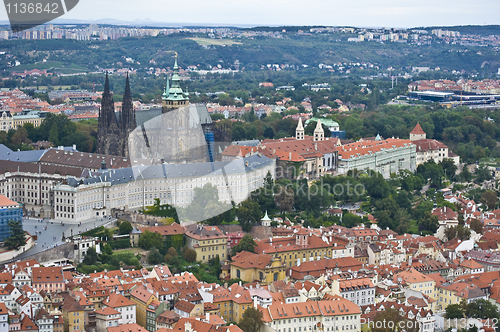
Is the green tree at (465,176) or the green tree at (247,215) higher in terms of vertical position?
the green tree at (247,215)

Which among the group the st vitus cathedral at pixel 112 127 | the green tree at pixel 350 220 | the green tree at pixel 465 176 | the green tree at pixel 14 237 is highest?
the st vitus cathedral at pixel 112 127

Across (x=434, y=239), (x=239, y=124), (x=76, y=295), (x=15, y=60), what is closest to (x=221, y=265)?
(x=76, y=295)

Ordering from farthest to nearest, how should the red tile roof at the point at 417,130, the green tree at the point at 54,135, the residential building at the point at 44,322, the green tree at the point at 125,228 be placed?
the red tile roof at the point at 417,130
the green tree at the point at 54,135
the green tree at the point at 125,228
the residential building at the point at 44,322

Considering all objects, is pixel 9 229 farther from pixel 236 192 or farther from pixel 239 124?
pixel 239 124

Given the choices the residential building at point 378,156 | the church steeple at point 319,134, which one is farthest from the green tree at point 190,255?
the church steeple at point 319,134

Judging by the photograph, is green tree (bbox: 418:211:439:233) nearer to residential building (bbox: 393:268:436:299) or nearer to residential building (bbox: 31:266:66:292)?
residential building (bbox: 393:268:436:299)

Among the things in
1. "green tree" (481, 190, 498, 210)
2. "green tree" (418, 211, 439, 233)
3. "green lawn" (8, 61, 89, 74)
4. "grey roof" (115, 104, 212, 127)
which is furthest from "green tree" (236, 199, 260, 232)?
"green lawn" (8, 61, 89, 74)

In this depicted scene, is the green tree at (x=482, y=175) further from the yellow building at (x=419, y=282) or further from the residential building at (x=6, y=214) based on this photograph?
the residential building at (x=6, y=214)
